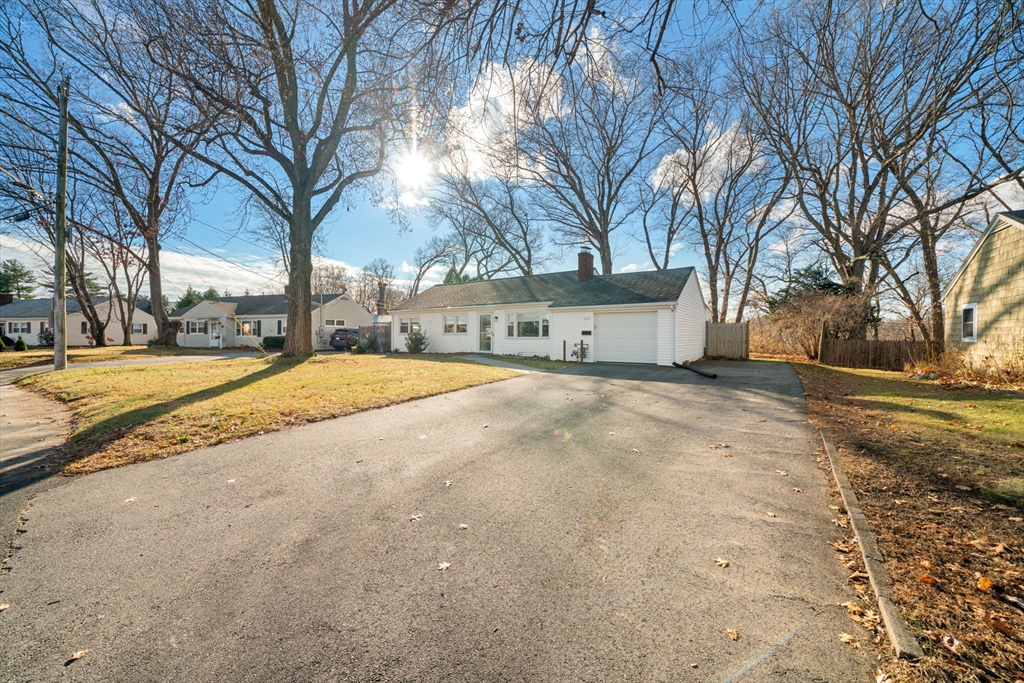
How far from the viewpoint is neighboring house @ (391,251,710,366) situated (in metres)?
16.5

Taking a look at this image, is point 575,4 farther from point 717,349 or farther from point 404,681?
point 717,349

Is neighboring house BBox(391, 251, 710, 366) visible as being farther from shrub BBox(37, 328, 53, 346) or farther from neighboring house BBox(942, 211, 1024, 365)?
shrub BBox(37, 328, 53, 346)

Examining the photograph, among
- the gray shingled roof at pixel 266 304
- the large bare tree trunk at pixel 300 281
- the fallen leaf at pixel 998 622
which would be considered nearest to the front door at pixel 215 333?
the gray shingled roof at pixel 266 304

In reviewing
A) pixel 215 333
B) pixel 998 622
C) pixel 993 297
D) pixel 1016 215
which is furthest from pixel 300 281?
pixel 215 333

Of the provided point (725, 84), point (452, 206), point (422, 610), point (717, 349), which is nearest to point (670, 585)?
point (422, 610)

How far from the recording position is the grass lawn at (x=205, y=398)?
213 inches

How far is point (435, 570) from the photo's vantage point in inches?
103

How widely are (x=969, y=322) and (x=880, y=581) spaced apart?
17590mm

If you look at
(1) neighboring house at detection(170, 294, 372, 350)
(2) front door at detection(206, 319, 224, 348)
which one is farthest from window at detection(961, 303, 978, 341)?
(2) front door at detection(206, 319, 224, 348)

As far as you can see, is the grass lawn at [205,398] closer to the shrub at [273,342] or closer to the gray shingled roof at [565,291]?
the gray shingled roof at [565,291]

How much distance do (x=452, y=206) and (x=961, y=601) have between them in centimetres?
2903

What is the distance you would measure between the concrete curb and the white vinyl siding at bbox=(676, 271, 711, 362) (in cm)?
1329

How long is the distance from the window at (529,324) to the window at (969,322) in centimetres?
1469

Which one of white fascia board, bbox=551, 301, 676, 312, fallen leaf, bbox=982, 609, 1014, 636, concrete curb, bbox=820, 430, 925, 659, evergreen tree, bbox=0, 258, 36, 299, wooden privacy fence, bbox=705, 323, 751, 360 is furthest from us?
evergreen tree, bbox=0, 258, 36, 299
